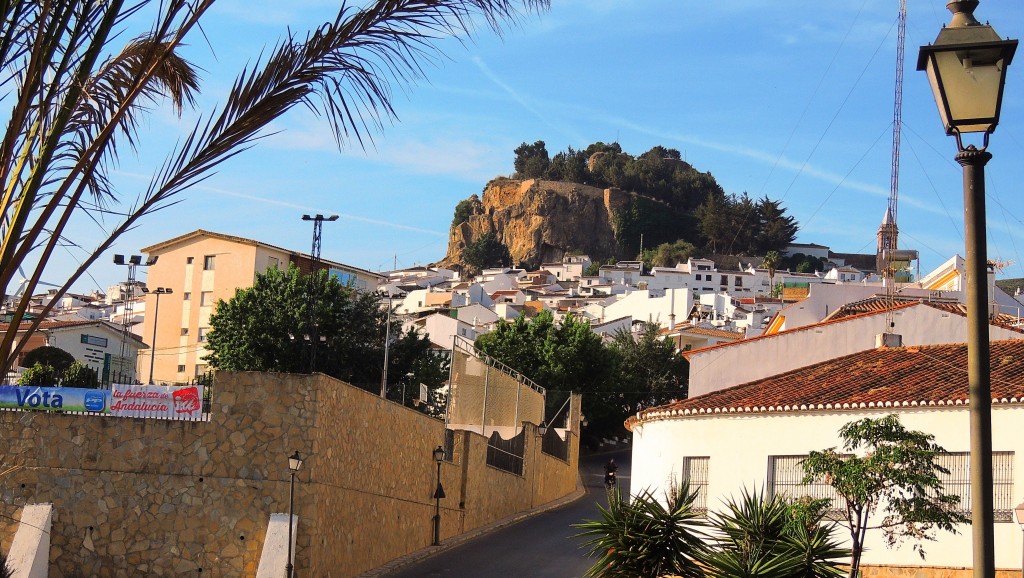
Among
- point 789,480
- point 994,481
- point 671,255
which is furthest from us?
point 671,255

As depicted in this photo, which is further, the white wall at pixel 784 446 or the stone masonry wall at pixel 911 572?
the stone masonry wall at pixel 911 572

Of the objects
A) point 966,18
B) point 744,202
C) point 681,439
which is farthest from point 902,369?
point 744,202

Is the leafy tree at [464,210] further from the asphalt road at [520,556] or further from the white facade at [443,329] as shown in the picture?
the asphalt road at [520,556]

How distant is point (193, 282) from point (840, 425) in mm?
54471

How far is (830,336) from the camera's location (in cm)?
2628

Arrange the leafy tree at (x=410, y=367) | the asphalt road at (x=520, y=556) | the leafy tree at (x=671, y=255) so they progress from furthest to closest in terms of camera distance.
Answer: the leafy tree at (x=671, y=255) < the leafy tree at (x=410, y=367) < the asphalt road at (x=520, y=556)

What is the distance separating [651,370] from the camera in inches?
2569

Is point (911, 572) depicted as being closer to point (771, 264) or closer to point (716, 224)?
point (771, 264)

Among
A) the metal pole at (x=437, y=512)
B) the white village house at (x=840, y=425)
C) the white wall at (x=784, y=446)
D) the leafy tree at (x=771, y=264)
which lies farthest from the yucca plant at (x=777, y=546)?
the leafy tree at (x=771, y=264)

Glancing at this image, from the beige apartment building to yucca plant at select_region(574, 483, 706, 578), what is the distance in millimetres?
53672

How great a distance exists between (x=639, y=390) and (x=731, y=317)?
97.4 ft

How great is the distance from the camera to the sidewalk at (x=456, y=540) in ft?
76.6

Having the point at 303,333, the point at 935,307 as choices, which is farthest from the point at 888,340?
the point at 303,333

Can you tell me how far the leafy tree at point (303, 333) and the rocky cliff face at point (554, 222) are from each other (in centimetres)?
10300
